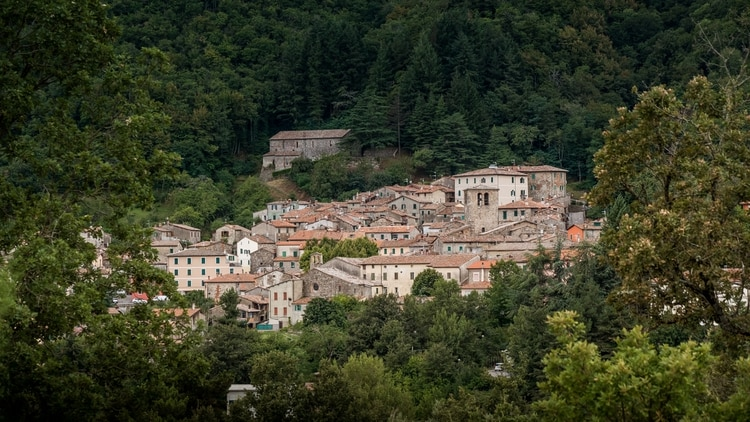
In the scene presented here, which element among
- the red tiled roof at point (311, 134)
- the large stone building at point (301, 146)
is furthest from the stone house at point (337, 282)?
the red tiled roof at point (311, 134)

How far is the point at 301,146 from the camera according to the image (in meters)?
99.2

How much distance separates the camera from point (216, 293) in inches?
2736

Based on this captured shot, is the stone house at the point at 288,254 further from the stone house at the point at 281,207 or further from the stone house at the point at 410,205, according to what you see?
the stone house at the point at 281,207

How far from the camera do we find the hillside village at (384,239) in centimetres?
6538

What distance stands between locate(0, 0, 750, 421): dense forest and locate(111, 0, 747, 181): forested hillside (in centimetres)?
21

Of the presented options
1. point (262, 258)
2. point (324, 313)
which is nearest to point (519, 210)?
point (262, 258)

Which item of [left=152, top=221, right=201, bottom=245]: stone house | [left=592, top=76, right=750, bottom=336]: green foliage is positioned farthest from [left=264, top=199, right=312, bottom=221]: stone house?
[left=592, top=76, right=750, bottom=336]: green foliage

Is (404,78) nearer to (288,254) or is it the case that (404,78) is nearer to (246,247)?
(246,247)

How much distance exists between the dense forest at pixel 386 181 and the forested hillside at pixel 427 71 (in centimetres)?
21

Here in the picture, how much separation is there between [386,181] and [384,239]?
17361mm

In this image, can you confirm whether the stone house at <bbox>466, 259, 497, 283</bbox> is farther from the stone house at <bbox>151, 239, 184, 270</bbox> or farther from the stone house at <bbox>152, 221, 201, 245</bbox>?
the stone house at <bbox>152, 221, 201, 245</bbox>

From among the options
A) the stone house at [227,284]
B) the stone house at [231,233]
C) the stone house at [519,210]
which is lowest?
the stone house at [227,284]

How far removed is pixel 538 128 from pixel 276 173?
17477 mm

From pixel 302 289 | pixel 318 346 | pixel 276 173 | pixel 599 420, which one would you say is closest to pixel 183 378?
pixel 599 420
